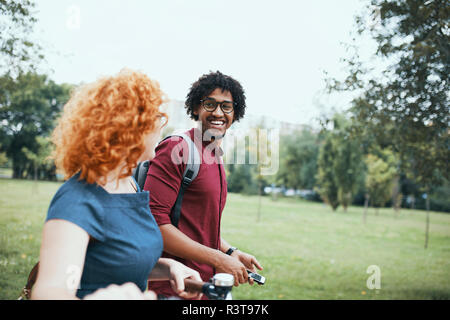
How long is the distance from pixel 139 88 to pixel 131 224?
477mm

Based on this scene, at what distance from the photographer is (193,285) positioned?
56.2 inches

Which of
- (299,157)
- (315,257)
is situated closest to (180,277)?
(315,257)

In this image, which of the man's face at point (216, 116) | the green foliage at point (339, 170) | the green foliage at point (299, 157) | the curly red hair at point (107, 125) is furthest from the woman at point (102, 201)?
the green foliage at point (299, 157)

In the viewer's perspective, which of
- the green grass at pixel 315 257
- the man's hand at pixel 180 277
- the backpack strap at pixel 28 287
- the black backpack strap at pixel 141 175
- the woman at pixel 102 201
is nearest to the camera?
the woman at pixel 102 201

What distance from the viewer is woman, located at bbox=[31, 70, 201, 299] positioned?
0.98m

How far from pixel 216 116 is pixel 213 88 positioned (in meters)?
0.21

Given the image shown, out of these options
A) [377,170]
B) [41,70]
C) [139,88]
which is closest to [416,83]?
[139,88]

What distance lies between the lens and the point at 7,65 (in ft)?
14.3

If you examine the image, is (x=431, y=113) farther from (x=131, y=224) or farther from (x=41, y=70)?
(x=41, y=70)

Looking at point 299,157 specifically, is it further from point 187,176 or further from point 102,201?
point 102,201

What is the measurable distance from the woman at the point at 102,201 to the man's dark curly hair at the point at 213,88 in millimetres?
1045

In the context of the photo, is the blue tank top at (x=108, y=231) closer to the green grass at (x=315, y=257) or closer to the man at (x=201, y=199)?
the man at (x=201, y=199)

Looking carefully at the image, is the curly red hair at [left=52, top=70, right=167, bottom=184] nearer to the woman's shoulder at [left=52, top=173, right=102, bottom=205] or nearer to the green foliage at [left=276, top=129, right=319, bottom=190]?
the woman's shoulder at [left=52, top=173, right=102, bottom=205]

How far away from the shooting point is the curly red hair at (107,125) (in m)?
1.14
